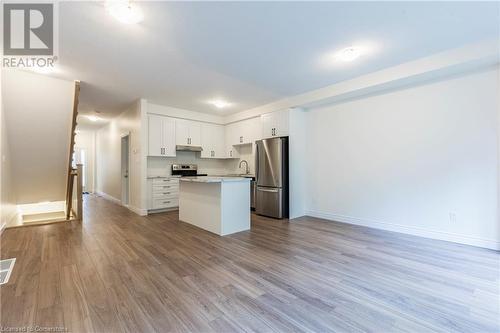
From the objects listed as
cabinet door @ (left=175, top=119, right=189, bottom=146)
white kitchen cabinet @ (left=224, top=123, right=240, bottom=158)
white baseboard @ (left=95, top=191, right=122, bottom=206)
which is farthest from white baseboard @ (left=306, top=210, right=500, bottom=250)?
white baseboard @ (left=95, top=191, right=122, bottom=206)

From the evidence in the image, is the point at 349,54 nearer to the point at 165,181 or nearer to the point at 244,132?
the point at 244,132

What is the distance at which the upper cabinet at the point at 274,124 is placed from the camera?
16.7ft

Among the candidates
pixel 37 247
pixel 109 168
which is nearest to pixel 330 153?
pixel 37 247

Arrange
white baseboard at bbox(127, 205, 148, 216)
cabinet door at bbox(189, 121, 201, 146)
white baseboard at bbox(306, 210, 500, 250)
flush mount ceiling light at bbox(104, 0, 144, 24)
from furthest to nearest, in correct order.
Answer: cabinet door at bbox(189, 121, 201, 146) → white baseboard at bbox(127, 205, 148, 216) → white baseboard at bbox(306, 210, 500, 250) → flush mount ceiling light at bbox(104, 0, 144, 24)

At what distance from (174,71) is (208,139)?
316 centimetres

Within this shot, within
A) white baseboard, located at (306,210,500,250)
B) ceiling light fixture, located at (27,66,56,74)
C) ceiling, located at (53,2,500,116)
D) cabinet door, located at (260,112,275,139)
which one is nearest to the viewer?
ceiling, located at (53,2,500,116)

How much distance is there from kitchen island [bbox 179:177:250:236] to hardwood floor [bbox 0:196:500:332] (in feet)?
1.00

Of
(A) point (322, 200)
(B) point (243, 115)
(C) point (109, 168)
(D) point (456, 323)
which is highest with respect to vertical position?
(B) point (243, 115)

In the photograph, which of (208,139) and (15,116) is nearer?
(15,116)

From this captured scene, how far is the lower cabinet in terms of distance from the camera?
546 cm

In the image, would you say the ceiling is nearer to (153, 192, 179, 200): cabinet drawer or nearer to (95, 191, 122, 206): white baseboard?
(153, 192, 179, 200): cabinet drawer

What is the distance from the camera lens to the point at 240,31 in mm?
2523

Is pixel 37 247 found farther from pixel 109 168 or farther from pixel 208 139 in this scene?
pixel 109 168

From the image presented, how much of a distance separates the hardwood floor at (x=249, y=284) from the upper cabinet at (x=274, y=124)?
249 centimetres
